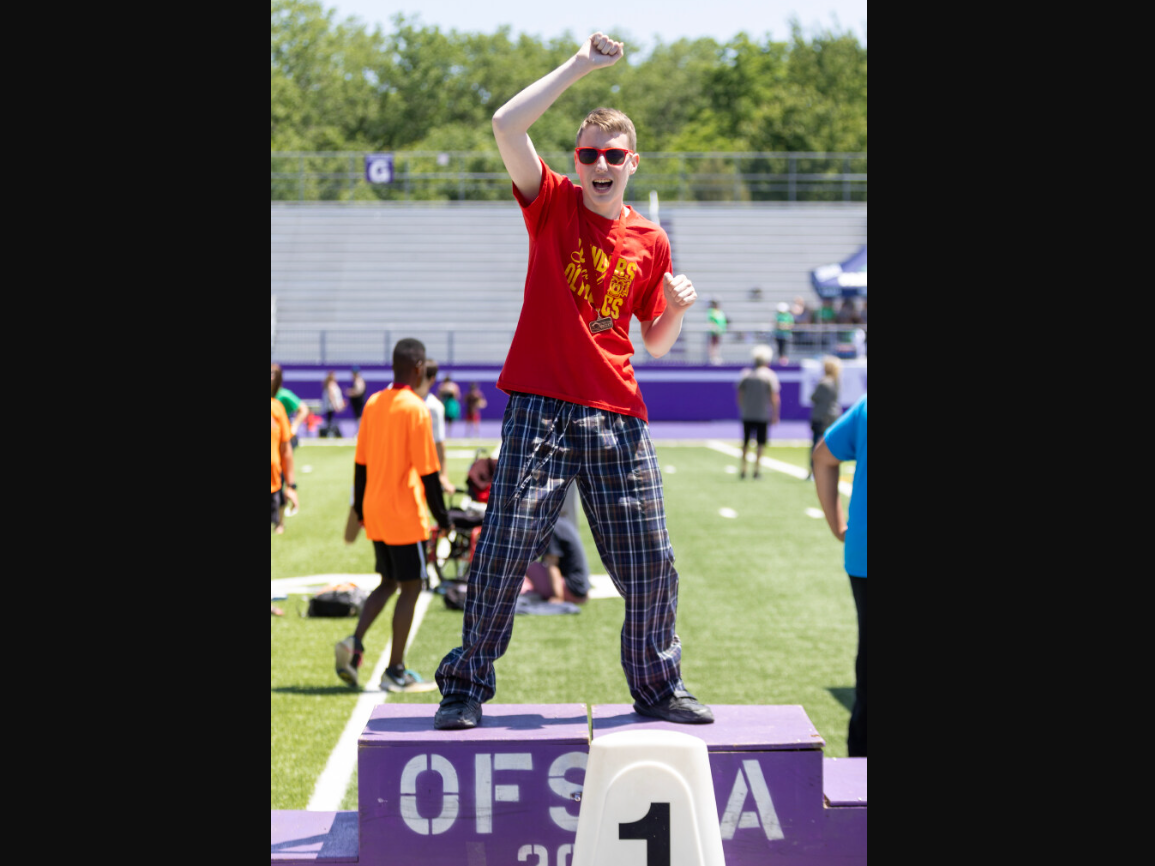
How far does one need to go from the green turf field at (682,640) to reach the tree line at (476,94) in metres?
55.8

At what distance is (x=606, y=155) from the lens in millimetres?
4070

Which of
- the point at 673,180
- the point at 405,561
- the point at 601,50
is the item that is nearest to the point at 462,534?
the point at 405,561

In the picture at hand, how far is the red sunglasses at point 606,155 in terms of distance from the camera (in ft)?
13.3

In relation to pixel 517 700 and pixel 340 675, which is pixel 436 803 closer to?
pixel 517 700

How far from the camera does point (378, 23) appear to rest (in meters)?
88.2

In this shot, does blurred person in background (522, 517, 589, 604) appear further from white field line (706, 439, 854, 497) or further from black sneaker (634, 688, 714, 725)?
white field line (706, 439, 854, 497)

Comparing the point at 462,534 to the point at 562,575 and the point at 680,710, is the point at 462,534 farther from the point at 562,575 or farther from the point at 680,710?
the point at 680,710

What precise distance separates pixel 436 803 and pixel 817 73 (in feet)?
251

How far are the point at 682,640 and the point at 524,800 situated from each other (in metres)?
4.89

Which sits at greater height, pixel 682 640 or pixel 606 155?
pixel 606 155

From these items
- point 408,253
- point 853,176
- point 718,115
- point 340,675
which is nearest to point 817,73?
point 718,115

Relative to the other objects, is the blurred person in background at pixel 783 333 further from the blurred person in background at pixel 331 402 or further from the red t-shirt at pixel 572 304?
the red t-shirt at pixel 572 304

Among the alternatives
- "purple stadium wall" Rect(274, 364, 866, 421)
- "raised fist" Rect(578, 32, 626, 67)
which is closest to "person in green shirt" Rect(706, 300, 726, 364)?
"purple stadium wall" Rect(274, 364, 866, 421)

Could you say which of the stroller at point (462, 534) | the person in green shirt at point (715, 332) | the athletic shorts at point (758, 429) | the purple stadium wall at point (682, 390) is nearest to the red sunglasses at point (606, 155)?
the stroller at point (462, 534)
